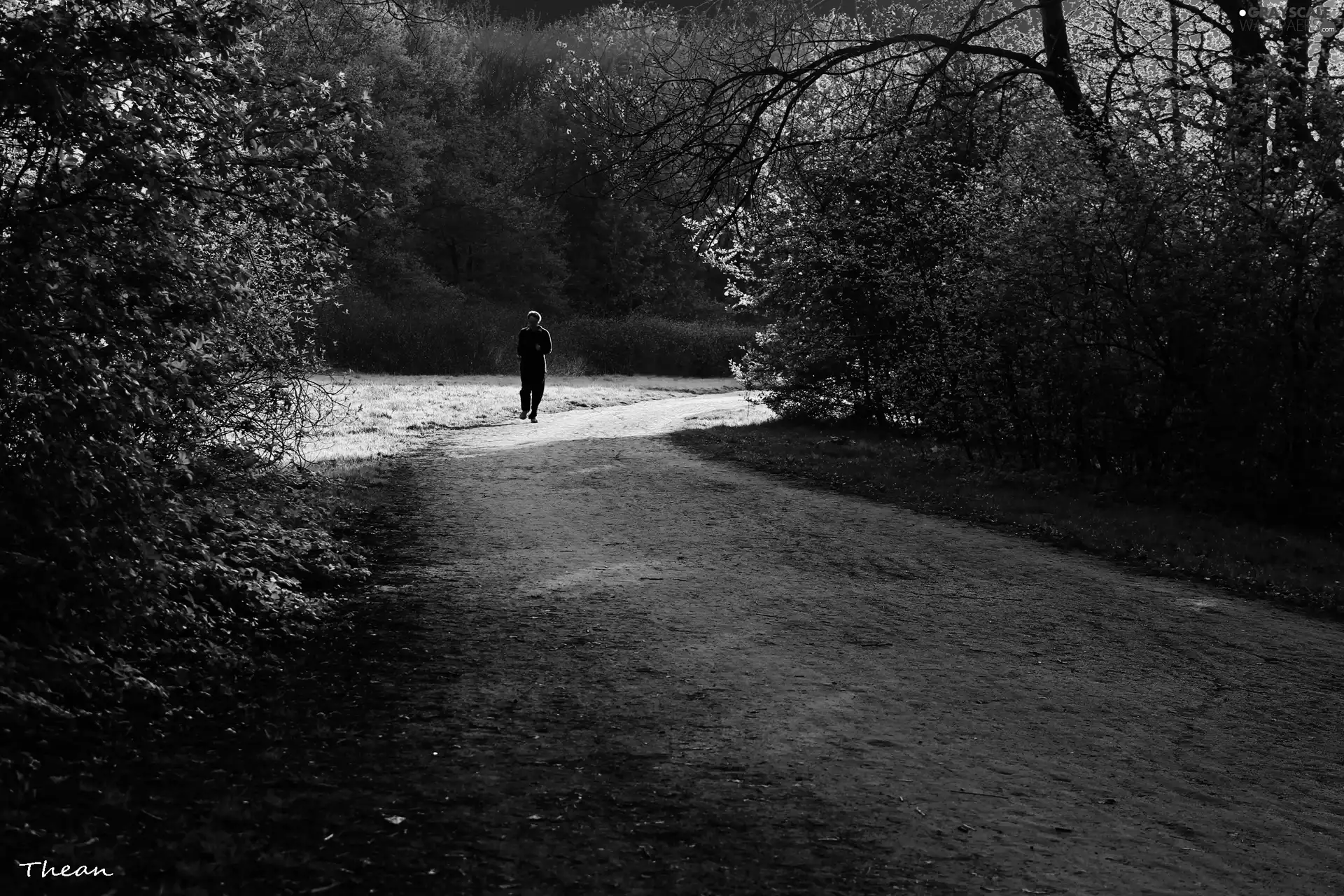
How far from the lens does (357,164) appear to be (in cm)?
756

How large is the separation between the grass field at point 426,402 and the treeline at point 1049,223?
19.4 feet

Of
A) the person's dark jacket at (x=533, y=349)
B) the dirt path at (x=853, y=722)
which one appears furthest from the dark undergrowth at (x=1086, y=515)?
the person's dark jacket at (x=533, y=349)

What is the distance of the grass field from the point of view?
17312 mm

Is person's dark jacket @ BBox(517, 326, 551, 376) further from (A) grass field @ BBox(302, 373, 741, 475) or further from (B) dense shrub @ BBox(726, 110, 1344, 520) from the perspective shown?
(B) dense shrub @ BBox(726, 110, 1344, 520)

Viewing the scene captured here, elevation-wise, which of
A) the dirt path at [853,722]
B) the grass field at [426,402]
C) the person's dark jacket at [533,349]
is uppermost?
the person's dark jacket at [533,349]

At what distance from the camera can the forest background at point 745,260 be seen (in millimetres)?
5473

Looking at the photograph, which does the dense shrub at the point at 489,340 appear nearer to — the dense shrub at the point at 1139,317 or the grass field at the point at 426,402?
the grass field at the point at 426,402

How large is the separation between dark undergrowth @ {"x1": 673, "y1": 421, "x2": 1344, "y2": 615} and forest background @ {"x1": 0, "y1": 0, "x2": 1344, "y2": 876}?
1.44 ft

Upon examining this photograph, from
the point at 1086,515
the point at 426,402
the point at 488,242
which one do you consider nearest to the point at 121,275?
the point at 1086,515

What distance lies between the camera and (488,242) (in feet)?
195

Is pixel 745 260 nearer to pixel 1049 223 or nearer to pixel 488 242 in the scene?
pixel 1049 223

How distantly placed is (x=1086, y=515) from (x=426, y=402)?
689 inches

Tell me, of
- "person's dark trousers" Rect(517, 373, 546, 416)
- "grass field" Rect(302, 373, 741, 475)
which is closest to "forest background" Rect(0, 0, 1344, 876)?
"grass field" Rect(302, 373, 741, 475)

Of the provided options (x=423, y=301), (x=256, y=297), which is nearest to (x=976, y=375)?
(x=256, y=297)
